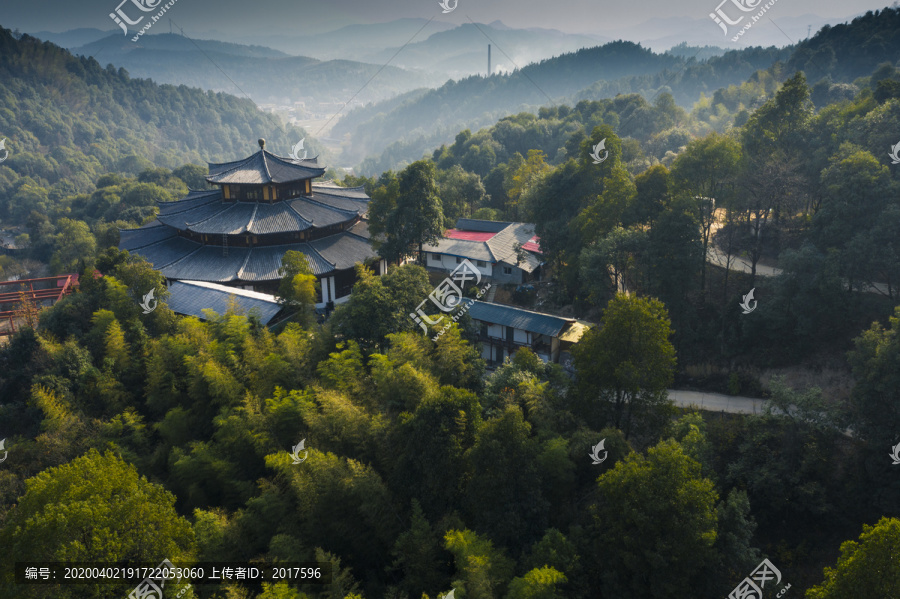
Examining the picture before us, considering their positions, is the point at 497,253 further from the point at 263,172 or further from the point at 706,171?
the point at 263,172

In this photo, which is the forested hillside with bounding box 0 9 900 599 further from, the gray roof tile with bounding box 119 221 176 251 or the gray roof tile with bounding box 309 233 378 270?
the gray roof tile with bounding box 119 221 176 251

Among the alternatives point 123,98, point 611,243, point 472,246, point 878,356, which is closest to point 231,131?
point 123,98

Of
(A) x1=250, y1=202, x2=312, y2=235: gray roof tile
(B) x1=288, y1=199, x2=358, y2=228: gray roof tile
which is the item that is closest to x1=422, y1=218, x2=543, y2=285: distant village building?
(B) x1=288, y1=199, x2=358, y2=228: gray roof tile

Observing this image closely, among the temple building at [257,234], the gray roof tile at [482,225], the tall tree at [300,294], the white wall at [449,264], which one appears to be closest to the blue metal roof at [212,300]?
the tall tree at [300,294]

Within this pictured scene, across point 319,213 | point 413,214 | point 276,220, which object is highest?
point 413,214

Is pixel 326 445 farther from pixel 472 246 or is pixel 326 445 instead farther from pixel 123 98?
pixel 123 98

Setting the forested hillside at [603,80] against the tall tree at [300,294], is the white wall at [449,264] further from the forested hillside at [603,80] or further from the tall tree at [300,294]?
the forested hillside at [603,80]

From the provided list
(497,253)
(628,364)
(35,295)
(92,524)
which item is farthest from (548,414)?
(35,295)
